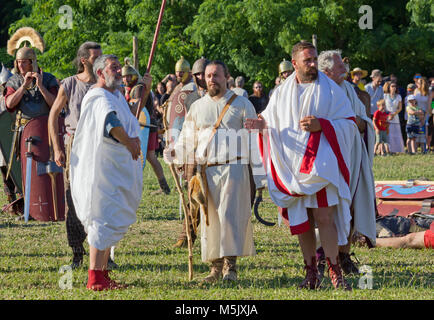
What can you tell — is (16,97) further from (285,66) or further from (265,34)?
(265,34)

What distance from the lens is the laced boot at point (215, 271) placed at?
22.8ft

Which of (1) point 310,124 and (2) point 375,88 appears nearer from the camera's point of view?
(1) point 310,124

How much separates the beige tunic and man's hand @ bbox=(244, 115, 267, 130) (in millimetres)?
345

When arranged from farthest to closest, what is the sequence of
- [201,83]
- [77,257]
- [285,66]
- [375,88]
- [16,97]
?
[375,88] < [285,66] < [16,97] < [201,83] < [77,257]

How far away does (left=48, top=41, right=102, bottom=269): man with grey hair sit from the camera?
7445 mm

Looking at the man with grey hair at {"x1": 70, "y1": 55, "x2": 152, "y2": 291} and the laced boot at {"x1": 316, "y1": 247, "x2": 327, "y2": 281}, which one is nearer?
the man with grey hair at {"x1": 70, "y1": 55, "x2": 152, "y2": 291}

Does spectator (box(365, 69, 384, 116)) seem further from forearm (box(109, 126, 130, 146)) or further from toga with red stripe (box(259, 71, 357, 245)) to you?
forearm (box(109, 126, 130, 146))

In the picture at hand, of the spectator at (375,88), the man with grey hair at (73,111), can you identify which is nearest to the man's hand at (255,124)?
the man with grey hair at (73,111)

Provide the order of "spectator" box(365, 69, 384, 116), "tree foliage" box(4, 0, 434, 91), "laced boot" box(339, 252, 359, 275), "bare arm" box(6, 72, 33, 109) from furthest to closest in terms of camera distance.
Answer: "tree foliage" box(4, 0, 434, 91) < "spectator" box(365, 69, 384, 116) < "bare arm" box(6, 72, 33, 109) < "laced boot" box(339, 252, 359, 275)

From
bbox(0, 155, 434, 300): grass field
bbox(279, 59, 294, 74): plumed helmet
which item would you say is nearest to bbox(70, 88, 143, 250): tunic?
bbox(0, 155, 434, 300): grass field

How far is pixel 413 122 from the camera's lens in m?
20.2

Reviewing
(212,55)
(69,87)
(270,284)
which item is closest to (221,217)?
(270,284)

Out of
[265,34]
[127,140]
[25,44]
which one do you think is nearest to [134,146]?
[127,140]

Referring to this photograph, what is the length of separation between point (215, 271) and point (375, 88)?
1370 centimetres
